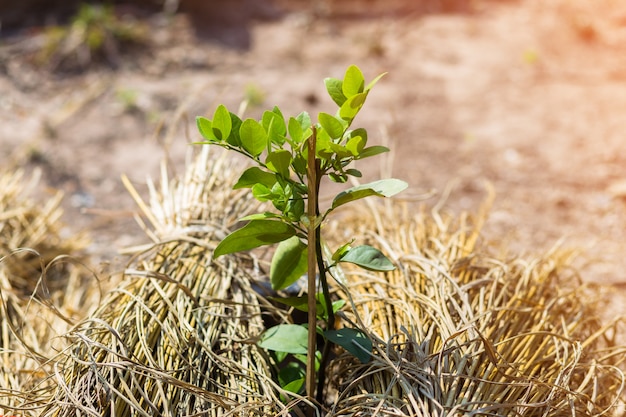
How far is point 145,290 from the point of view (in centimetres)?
131

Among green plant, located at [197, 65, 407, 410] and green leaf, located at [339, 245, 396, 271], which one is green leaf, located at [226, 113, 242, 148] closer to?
green plant, located at [197, 65, 407, 410]

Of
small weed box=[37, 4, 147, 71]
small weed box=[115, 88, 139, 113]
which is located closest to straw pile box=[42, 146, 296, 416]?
small weed box=[115, 88, 139, 113]

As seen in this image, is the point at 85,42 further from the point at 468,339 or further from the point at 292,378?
the point at 468,339

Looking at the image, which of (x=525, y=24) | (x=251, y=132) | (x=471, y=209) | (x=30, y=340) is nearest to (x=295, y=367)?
(x=251, y=132)

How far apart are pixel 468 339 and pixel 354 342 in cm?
21

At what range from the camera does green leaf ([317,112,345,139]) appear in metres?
0.99

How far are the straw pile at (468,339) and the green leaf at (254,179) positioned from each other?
0.27m

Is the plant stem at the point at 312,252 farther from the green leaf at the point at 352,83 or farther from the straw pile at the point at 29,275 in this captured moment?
the straw pile at the point at 29,275

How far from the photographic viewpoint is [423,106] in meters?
4.00

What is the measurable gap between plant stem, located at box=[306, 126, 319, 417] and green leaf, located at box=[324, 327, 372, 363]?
53 mm

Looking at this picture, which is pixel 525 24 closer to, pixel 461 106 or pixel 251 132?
pixel 461 106

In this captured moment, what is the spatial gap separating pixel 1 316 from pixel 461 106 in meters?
2.98

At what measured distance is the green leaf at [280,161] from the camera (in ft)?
3.27

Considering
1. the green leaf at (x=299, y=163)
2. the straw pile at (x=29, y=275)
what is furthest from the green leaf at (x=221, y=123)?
the straw pile at (x=29, y=275)
